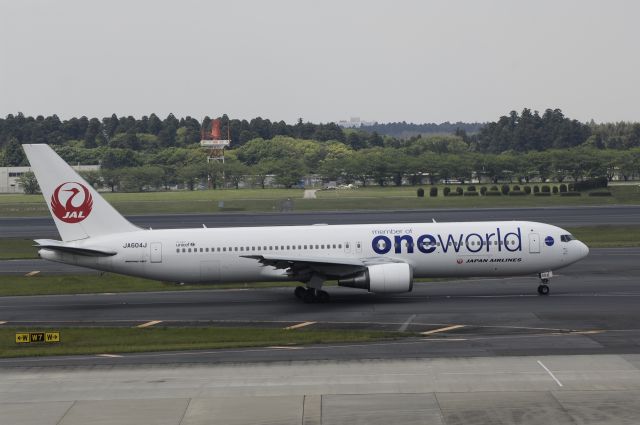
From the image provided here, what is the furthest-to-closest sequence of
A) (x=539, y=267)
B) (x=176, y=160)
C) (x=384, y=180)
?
(x=176, y=160) → (x=384, y=180) → (x=539, y=267)

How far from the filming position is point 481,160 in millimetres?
141875

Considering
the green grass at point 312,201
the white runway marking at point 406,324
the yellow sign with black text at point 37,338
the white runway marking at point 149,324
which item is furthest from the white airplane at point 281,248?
the green grass at point 312,201

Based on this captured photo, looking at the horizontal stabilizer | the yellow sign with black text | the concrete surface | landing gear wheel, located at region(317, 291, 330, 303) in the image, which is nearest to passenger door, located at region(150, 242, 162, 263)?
the horizontal stabilizer

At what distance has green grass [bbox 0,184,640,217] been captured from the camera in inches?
3807

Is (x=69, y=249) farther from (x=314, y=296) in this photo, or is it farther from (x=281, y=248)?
(x=314, y=296)

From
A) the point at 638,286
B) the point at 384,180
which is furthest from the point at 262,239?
the point at 384,180

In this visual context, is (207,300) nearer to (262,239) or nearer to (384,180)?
(262,239)

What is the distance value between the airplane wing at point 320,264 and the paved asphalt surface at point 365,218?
120ft

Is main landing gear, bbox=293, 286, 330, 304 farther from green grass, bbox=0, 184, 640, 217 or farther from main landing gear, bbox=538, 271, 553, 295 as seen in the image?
green grass, bbox=0, 184, 640, 217

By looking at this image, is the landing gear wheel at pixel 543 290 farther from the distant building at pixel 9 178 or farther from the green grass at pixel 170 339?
the distant building at pixel 9 178

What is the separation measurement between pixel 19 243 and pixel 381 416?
5588cm

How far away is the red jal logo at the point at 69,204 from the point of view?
1688 inches

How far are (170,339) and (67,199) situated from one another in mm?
12767

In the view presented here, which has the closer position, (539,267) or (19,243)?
(539,267)
